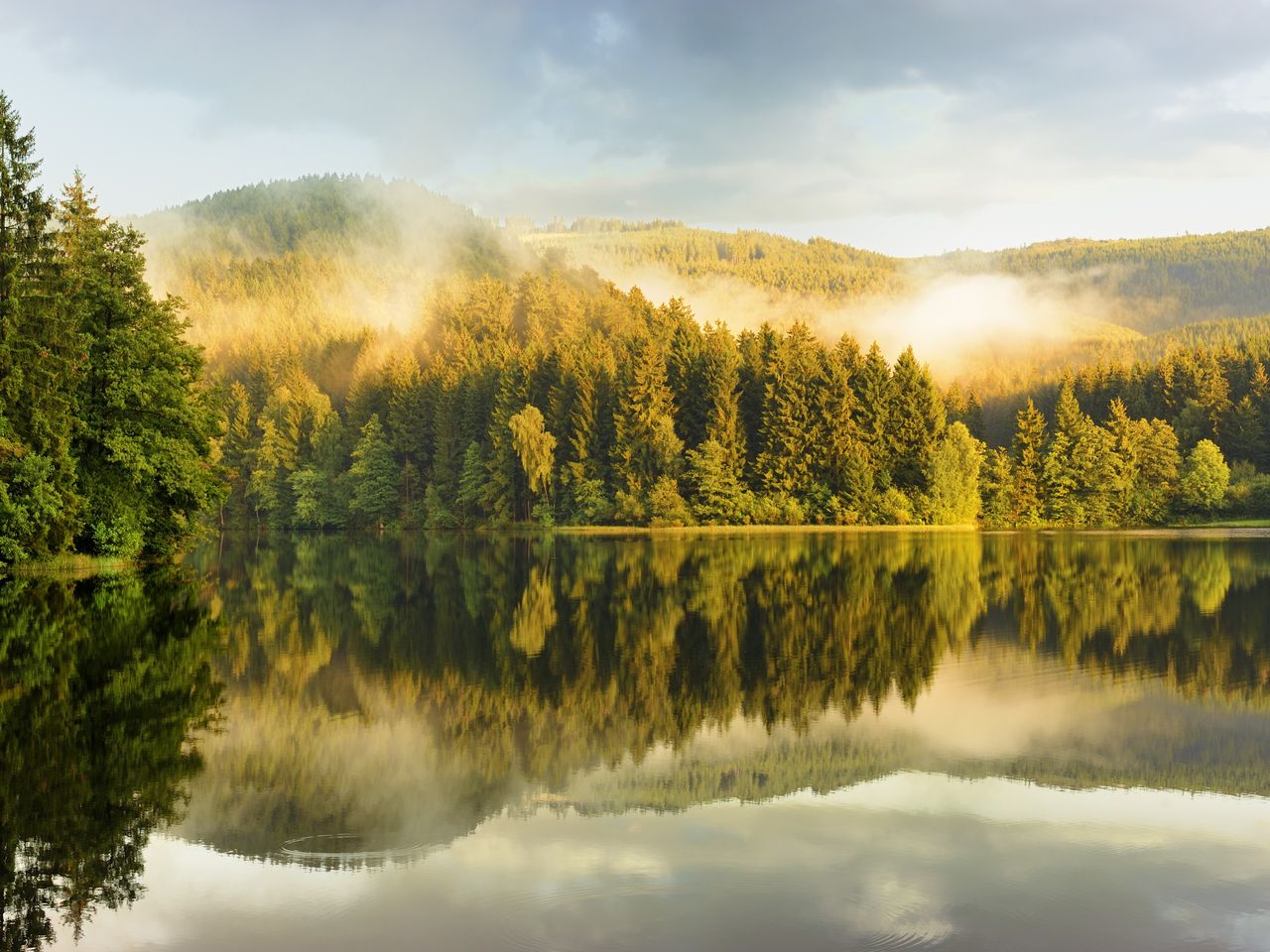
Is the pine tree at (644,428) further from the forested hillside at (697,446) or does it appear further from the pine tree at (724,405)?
the pine tree at (724,405)

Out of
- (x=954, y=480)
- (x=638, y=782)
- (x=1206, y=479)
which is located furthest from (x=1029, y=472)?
(x=638, y=782)

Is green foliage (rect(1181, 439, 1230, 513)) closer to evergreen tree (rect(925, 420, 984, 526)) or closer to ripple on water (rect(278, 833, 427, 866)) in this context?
evergreen tree (rect(925, 420, 984, 526))

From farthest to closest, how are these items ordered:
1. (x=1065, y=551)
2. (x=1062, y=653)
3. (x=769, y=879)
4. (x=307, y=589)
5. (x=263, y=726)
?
(x=1065, y=551) → (x=307, y=589) → (x=1062, y=653) → (x=263, y=726) → (x=769, y=879)

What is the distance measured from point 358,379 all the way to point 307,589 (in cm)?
9999

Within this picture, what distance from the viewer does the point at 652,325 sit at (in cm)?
14100

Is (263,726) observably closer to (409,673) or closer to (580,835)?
(409,673)

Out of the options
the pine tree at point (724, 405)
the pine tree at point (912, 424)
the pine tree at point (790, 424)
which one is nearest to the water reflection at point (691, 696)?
the pine tree at point (790, 424)

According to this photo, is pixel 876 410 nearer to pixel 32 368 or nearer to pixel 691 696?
pixel 32 368

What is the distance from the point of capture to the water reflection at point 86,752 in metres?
9.64

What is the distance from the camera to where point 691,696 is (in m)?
18.2

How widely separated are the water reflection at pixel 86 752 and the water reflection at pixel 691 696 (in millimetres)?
707

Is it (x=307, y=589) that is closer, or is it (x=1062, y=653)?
(x=1062, y=653)

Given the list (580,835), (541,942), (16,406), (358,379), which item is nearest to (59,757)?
(580,835)

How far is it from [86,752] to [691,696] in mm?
8623
